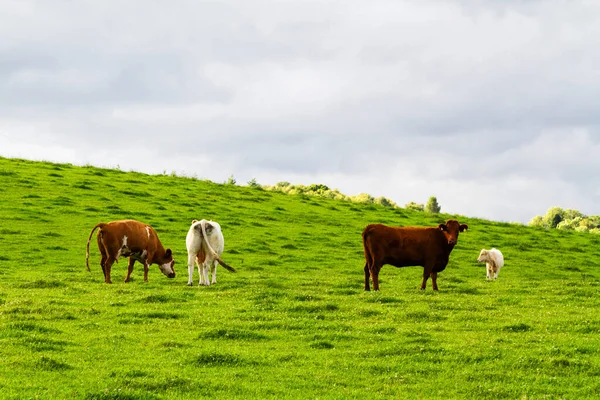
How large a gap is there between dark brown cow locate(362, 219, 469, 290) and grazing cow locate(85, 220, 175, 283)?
7.03 meters

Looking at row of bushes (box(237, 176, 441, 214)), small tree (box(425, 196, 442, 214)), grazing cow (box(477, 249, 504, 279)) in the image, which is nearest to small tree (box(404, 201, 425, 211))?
row of bushes (box(237, 176, 441, 214))

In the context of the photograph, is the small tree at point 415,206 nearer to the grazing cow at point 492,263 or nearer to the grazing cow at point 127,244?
the grazing cow at point 492,263

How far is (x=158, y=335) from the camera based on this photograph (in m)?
15.2

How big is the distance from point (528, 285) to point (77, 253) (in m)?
17.8

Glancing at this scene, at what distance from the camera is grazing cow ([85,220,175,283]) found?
905 inches

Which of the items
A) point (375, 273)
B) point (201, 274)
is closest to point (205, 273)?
point (201, 274)

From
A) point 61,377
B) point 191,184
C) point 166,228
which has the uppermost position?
point 191,184

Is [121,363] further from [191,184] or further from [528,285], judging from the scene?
[191,184]

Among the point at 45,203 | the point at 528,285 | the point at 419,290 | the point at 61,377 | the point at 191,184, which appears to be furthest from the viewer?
the point at 191,184

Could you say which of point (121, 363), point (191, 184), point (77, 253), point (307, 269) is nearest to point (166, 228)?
point (77, 253)

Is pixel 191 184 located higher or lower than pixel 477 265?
higher

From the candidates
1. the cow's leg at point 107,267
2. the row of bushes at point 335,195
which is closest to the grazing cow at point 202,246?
the cow's leg at point 107,267

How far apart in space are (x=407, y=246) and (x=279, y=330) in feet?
22.7

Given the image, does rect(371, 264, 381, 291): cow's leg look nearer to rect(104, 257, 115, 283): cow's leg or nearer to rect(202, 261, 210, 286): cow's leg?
rect(202, 261, 210, 286): cow's leg
